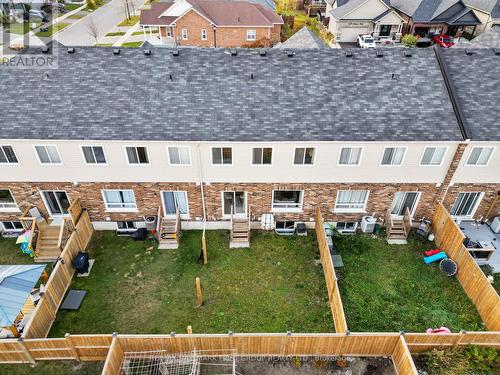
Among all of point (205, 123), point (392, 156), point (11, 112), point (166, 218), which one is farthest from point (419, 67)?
point (11, 112)

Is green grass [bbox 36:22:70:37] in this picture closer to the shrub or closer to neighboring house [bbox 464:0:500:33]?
the shrub

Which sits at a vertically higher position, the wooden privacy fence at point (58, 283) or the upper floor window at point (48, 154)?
the upper floor window at point (48, 154)

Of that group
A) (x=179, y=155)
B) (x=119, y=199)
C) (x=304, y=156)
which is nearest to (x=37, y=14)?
(x=119, y=199)

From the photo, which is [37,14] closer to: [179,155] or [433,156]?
[179,155]

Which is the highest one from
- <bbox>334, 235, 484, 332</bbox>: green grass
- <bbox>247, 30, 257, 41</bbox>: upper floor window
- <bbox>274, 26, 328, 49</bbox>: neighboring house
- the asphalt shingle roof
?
the asphalt shingle roof

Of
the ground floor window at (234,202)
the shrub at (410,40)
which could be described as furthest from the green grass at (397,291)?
the shrub at (410,40)

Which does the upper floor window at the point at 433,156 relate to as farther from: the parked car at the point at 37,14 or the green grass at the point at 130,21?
the parked car at the point at 37,14

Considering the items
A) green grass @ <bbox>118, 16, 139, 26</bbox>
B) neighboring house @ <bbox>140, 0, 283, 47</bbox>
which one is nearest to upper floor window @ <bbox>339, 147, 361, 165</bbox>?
neighboring house @ <bbox>140, 0, 283, 47</bbox>
